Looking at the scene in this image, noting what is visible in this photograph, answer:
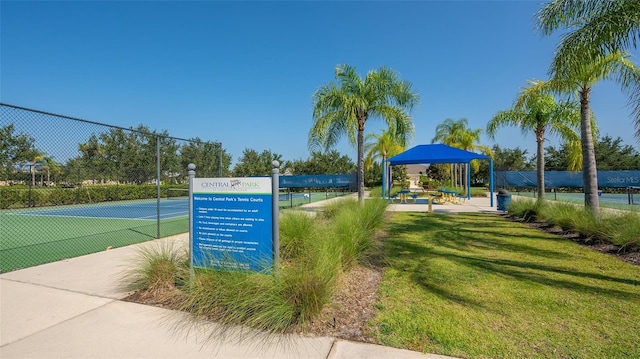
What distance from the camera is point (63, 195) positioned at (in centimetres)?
1839

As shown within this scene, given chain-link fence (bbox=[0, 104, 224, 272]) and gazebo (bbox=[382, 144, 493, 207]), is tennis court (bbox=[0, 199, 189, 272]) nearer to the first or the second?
chain-link fence (bbox=[0, 104, 224, 272])

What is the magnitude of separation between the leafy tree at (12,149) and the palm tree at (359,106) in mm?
9235

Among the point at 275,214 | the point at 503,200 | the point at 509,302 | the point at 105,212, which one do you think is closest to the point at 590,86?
the point at 503,200

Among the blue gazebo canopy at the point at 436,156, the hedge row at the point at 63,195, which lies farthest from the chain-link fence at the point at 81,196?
the blue gazebo canopy at the point at 436,156

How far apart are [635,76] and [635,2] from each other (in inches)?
150

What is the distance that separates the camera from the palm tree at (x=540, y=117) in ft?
40.3

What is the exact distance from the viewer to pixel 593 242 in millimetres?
7312

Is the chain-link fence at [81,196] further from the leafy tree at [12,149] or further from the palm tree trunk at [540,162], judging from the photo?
the palm tree trunk at [540,162]

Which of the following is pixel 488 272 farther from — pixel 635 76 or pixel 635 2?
pixel 635 76

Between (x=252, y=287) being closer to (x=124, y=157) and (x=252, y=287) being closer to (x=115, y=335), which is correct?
(x=115, y=335)

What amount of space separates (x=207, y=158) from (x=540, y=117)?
16016 millimetres

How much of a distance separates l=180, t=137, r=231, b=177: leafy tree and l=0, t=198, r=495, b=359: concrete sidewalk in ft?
18.0

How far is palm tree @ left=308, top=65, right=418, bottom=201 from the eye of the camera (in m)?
12.8

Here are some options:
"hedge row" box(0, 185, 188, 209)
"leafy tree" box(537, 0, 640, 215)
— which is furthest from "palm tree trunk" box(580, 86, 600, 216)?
"hedge row" box(0, 185, 188, 209)
